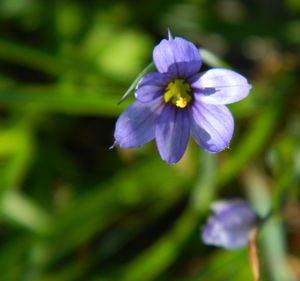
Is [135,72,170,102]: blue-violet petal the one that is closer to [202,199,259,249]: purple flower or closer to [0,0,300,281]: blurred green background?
[202,199,259,249]: purple flower

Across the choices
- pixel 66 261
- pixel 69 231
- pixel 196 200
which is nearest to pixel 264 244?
pixel 196 200

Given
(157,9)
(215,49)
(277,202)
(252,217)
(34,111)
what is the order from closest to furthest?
(252,217) < (277,202) < (34,111) < (157,9) < (215,49)

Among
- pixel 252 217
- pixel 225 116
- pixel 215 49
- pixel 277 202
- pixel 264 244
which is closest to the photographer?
pixel 225 116

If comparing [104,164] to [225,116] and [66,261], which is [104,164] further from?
[225,116]

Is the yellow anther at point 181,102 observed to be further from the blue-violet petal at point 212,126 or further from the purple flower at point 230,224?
the purple flower at point 230,224

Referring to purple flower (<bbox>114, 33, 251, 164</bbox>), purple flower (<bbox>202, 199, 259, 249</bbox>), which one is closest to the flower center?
purple flower (<bbox>114, 33, 251, 164</bbox>)

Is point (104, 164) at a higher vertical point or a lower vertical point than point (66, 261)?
higher

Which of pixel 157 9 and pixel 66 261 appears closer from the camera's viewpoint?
pixel 66 261
